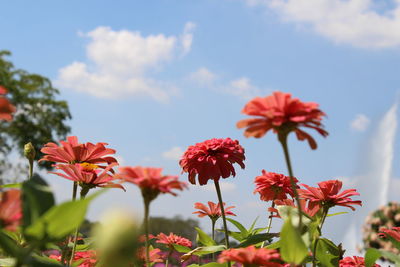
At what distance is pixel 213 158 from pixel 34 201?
781 mm

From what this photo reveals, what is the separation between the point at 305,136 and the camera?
72 centimetres

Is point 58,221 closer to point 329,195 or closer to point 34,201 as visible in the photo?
point 34,201

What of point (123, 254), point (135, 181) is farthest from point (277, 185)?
point (123, 254)

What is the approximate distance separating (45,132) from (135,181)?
654 inches

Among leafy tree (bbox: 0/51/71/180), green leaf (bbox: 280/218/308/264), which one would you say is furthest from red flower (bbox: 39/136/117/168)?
leafy tree (bbox: 0/51/71/180)

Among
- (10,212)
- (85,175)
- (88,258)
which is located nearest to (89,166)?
(85,175)

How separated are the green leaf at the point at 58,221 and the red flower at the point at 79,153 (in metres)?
0.52

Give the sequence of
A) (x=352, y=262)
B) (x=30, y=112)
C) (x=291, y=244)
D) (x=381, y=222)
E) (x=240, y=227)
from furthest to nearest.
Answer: (x=30, y=112) → (x=381, y=222) → (x=240, y=227) → (x=352, y=262) → (x=291, y=244)

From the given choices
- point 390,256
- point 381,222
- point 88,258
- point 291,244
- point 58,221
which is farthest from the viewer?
point 381,222

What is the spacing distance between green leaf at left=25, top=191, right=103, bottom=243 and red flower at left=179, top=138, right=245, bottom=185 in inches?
30.0

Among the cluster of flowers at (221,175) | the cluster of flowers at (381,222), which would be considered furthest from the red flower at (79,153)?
the cluster of flowers at (381,222)

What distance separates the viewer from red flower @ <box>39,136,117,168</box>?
1.10 meters

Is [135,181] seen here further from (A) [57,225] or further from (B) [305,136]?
(B) [305,136]

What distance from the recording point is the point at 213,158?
134 centimetres
